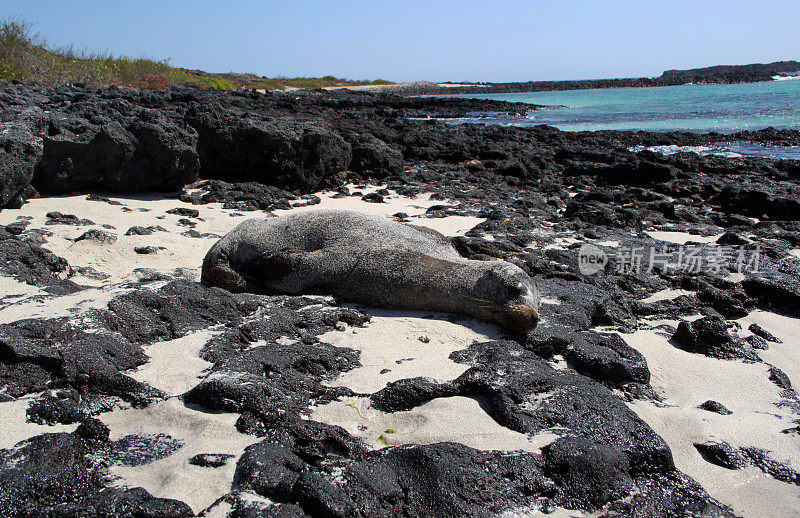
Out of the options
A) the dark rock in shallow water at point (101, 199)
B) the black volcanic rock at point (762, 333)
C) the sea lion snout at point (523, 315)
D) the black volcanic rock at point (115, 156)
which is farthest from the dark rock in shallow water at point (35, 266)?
the black volcanic rock at point (762, 333)

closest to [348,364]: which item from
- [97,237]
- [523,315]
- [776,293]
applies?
[523,315]

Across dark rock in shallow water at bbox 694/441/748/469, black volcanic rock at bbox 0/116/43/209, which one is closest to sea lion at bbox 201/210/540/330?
dark rock in shallow water at bbox 694/441/748/469

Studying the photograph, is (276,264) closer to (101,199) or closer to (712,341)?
(712,341)

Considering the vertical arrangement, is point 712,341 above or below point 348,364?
below

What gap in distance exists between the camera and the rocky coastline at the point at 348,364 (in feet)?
7.99

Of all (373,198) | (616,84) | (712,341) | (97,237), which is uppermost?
(616,84)

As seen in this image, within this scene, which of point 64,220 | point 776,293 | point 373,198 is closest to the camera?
point 776,293

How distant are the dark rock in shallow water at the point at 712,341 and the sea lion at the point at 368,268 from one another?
1.11m

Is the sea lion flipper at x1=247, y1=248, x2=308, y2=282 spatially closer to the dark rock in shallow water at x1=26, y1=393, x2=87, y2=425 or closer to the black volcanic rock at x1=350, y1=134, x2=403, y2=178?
the dark rock in shallow water at x1=26, y1=393, x2=87, y2=425

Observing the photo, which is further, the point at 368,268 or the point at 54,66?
the point at 54,66

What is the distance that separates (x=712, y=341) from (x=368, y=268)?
2.60 metres

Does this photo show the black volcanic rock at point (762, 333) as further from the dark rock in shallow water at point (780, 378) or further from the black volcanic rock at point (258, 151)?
the black volcanic rock at point (258, 151)

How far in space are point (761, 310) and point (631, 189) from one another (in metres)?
5.50

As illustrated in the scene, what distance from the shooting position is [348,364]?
11.7 feet
